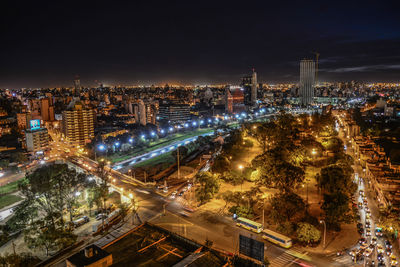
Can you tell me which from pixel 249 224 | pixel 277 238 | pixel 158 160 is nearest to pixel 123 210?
pixel 249 224

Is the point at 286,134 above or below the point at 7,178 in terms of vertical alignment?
above

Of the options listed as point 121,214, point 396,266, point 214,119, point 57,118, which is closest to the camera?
point 396,266

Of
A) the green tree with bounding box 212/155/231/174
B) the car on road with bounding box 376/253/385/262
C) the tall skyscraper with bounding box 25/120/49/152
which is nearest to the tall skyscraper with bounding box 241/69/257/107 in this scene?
the tall skyscraper with bounding box 25/120/49/152

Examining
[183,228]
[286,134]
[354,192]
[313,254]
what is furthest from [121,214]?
[286,134]

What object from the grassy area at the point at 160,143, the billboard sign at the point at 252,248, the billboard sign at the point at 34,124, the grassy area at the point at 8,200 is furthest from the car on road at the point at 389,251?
the billboard sign at the point at 34,124

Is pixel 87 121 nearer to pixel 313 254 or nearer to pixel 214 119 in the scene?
pixel 214 119

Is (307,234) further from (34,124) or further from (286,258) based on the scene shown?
(34,124)

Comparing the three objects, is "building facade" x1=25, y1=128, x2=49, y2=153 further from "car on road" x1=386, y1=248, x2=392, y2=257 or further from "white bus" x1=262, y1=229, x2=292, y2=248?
"car on road" x1=386, y1=248, x2=392, y2=257
